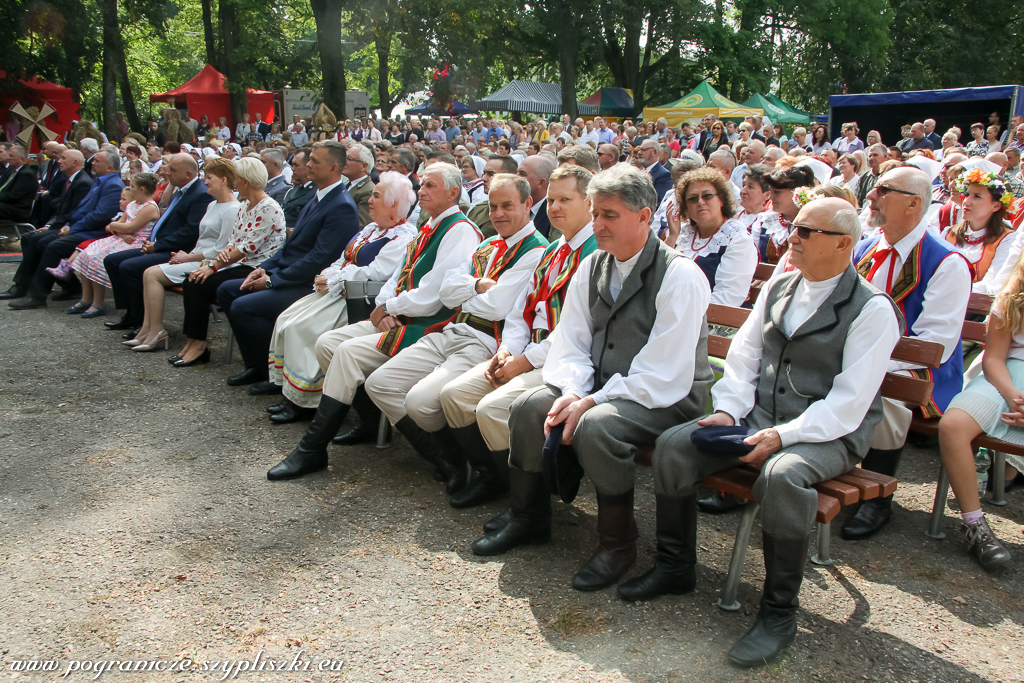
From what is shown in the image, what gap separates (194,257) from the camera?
6.89m

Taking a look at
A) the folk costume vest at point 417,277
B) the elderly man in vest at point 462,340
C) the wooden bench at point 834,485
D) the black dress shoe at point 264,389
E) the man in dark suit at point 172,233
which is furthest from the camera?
the man in dark suit at point 172,233

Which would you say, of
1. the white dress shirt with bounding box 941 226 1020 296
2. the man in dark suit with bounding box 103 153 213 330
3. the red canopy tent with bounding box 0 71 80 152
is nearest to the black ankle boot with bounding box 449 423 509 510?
the white dress shirt with bounding box 941 226 1020 296

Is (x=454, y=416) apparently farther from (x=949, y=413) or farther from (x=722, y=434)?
(x=949, y=413)

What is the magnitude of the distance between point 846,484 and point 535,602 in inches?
47.9

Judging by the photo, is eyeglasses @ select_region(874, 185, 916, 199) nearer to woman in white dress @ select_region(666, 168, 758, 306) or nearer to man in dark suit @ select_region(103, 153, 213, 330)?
woman in white dress @ select_region(666, 168, 758, 306)

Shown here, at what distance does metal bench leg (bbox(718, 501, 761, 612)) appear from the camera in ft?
9.77

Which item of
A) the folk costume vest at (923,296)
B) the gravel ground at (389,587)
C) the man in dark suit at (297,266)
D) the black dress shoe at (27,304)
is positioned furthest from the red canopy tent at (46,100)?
the folk costume vest at (923,296)

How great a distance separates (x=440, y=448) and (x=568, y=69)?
3068 centimetres

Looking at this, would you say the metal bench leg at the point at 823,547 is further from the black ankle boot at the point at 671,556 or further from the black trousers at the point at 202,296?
the black trousers at the point at 202,296

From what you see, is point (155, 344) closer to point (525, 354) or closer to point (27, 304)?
point (27, 304)

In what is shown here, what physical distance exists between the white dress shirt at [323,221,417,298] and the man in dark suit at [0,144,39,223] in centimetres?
800

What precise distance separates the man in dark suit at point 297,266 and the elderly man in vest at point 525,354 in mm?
2207

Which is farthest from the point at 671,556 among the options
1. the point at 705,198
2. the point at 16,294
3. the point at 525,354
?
the point at 16,294

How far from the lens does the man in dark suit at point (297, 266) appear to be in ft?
18.6
